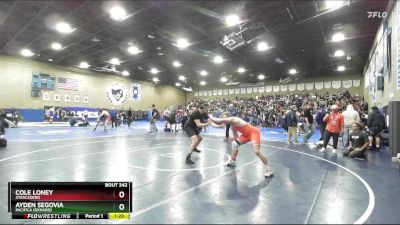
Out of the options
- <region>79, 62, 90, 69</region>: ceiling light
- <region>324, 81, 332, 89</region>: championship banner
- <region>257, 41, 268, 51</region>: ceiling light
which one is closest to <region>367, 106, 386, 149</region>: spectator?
<region>257, 41, 268, 51</region>: ceiling light

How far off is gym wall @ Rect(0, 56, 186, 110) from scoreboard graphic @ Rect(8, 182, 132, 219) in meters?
23.9

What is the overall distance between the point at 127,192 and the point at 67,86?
26.8 m

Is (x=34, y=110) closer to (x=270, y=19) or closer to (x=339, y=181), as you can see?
(x=270, y=19)

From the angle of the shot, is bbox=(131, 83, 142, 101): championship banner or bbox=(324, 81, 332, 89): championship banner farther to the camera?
bbox=(131, 83, 142, 101): championship banner

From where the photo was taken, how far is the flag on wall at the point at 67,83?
2553cm

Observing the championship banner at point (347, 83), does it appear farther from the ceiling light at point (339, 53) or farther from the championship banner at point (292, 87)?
the ceiling light at point (339, 53)

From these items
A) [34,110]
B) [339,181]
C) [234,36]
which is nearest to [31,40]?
[34,110]

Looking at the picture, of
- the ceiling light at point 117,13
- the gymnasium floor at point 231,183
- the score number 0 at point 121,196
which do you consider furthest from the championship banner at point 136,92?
the score number 0 at point 121,196

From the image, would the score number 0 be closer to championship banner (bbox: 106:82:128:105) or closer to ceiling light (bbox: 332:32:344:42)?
ceiling light (bbox: 332:32:344:42)

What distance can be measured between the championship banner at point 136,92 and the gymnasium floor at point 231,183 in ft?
82.8

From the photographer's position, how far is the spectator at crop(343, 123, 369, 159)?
779cm

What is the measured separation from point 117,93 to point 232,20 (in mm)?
23567

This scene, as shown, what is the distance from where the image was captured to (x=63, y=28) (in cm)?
1345

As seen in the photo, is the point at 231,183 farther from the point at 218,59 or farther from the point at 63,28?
the point at 218,59
